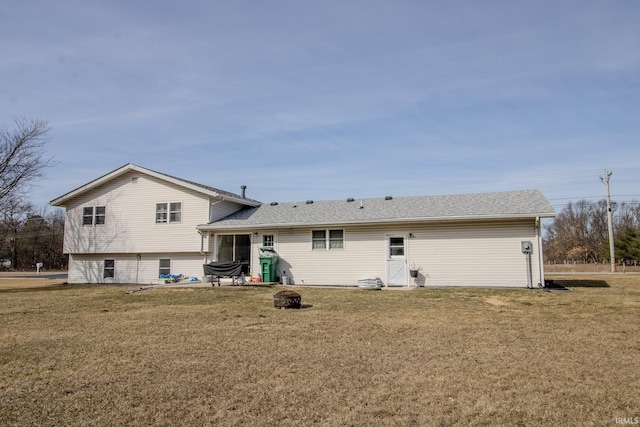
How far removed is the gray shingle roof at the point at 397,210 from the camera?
15.3m

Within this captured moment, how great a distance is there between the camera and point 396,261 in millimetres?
16359

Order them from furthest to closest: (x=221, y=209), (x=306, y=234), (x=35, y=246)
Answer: (x=35, y=246) → (x=221, y=209) → (x=306, y=234)

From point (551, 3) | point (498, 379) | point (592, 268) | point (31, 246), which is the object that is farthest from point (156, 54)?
point (31, 246)

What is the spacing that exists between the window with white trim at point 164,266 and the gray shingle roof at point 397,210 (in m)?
2.88

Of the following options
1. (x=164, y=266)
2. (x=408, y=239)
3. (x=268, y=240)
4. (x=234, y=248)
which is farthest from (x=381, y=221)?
(x=164, y=266)

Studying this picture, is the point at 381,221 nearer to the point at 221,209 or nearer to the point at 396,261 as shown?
the point at 396,261

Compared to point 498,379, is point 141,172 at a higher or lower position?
higher

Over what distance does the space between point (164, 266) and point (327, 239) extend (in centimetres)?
813

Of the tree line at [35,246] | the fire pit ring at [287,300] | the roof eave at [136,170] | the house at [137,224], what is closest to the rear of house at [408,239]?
the house at [137,224]

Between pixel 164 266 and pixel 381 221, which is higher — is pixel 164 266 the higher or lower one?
the lower one

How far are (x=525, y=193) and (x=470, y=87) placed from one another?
5081mm

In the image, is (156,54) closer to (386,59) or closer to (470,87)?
(386,59)

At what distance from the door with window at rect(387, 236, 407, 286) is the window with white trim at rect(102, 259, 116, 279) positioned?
1339 centimetres

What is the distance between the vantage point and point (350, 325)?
26.6ft
